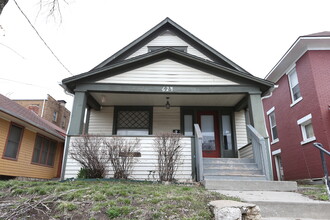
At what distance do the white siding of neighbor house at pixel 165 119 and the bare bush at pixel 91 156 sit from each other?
3478 mm

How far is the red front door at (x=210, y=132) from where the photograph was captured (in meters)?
8.95

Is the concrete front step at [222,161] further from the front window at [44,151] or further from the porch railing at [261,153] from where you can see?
the front window at [44,151]

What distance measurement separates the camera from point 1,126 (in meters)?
9.00

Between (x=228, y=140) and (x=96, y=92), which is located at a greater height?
(x=96, y=92)

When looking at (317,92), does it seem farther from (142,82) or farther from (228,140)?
(142,82)

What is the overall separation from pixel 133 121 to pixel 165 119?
1.29 m

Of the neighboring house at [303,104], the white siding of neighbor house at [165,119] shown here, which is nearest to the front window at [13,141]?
the white siding of neighbor house at [165,119]

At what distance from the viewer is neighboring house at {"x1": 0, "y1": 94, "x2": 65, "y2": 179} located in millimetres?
9141

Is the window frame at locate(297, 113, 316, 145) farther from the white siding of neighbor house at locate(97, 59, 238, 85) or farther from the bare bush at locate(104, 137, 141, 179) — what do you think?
the bare bush at locate(104, 137, 141, 179)

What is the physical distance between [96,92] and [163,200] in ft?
16.0

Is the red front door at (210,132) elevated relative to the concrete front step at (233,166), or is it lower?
elevated

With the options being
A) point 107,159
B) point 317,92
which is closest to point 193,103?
point 107,159

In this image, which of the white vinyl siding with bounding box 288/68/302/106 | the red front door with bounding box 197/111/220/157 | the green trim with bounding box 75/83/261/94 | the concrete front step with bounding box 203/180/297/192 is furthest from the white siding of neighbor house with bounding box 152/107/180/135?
the white vinyl siding with bounding box 288/68/302/106

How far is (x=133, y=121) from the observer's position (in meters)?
9.23
